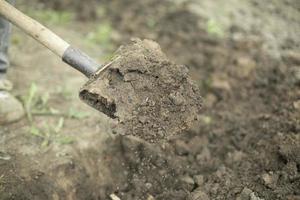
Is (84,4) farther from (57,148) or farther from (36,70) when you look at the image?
(57,148)

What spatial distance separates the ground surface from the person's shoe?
3.2 inches

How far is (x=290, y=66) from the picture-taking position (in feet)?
13.2

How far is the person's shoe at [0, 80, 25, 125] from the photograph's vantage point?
2.95 m

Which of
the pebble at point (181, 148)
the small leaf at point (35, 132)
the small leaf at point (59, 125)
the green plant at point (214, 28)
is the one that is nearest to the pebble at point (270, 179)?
the pebble at point (181, 148)

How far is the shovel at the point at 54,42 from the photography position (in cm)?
247

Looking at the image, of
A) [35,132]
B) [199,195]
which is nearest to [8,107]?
[35,132]

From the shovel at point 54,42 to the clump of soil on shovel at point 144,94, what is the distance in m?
0.12

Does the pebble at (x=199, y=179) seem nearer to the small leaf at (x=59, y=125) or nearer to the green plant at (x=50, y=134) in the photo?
the green plant at (x=50, y=134)

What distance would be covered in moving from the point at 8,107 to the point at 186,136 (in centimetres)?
147

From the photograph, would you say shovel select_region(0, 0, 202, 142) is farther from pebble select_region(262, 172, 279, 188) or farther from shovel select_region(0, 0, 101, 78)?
pebble select_region(262, 172, 279, 188)

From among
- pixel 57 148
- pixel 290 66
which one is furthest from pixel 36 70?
pixel 290 66

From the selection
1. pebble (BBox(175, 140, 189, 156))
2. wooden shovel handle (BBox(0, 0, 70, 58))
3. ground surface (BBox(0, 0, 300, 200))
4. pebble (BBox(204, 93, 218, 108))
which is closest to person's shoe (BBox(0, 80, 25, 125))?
ground surface (BBox(0, 0, 300, 200))

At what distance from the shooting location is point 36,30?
249cm

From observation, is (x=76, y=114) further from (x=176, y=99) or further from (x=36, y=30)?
(x=176, y=99)
